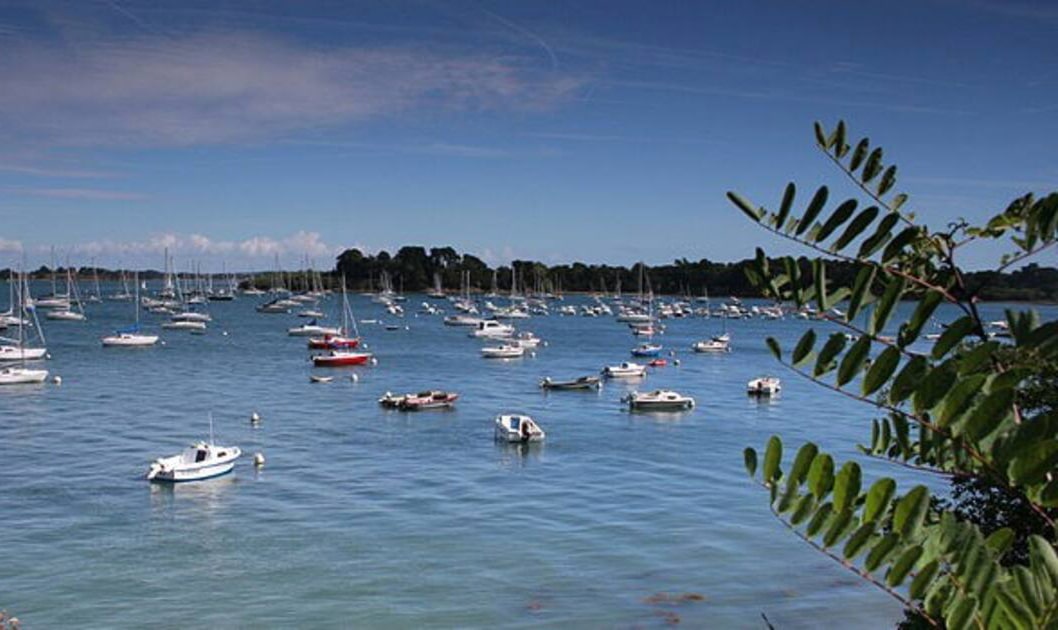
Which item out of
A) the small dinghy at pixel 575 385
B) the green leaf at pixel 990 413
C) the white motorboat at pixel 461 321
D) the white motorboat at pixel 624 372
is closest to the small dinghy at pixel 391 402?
the small dinghy at pixel 575 385

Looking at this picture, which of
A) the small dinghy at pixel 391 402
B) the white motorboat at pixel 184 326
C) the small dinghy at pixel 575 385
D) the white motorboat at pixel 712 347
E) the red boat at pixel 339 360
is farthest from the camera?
the white motorboat at pixel 184 326

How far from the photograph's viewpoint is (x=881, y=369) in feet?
11.2

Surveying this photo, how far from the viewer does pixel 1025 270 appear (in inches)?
181

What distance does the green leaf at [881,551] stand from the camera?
3.48 m

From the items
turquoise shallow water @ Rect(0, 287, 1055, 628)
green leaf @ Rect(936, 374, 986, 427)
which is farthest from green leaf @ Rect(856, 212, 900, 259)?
turquoise shallow water @ Rect(0, 287, 1055, 628)

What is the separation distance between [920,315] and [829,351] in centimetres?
32

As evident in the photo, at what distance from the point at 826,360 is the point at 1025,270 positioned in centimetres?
153

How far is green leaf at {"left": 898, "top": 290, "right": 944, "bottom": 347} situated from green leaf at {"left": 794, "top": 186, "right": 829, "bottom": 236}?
1.50ft

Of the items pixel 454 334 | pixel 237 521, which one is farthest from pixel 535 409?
pixel 454 334

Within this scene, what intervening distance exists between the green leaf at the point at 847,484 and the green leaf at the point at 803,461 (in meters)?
0.11

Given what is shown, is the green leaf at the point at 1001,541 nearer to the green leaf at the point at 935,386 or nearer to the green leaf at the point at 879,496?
the green leaf at the point at 879,496

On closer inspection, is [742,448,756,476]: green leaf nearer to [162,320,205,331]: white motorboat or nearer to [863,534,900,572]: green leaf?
[863,534,900,572]: green leaf

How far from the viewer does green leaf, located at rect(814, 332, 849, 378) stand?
3.54 meters

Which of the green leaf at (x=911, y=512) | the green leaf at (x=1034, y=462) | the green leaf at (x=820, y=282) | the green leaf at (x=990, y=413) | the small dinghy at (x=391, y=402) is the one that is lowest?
the small dinghy at (x=391, y=402)
